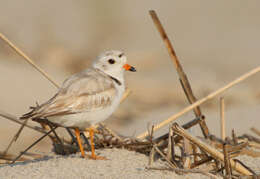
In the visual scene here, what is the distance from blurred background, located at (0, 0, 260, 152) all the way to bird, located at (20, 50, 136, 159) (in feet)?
6.74

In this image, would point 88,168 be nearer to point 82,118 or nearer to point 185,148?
point 82,118

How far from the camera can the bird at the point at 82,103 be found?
270 centimetres

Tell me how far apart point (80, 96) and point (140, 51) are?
5342mm

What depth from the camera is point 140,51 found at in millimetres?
8086

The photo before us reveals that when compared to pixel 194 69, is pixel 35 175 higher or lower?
lower

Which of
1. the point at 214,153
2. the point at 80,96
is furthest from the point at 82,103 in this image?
the point at 214,153

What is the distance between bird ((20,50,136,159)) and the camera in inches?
106

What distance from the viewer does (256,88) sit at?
609 centimetres

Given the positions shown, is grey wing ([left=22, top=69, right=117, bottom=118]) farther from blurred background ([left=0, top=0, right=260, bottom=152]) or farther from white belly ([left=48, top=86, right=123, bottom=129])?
blurred background ([left=0, top=0, right=260, bottom=152])

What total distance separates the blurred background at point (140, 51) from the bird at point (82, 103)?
2.05 metres

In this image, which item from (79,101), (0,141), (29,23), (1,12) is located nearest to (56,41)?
(29,23)

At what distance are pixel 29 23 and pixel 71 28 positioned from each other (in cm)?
99

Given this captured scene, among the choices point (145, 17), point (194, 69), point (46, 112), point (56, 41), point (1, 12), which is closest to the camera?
point (46, 112)

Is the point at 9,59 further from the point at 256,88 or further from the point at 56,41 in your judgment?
the point at 256,88
